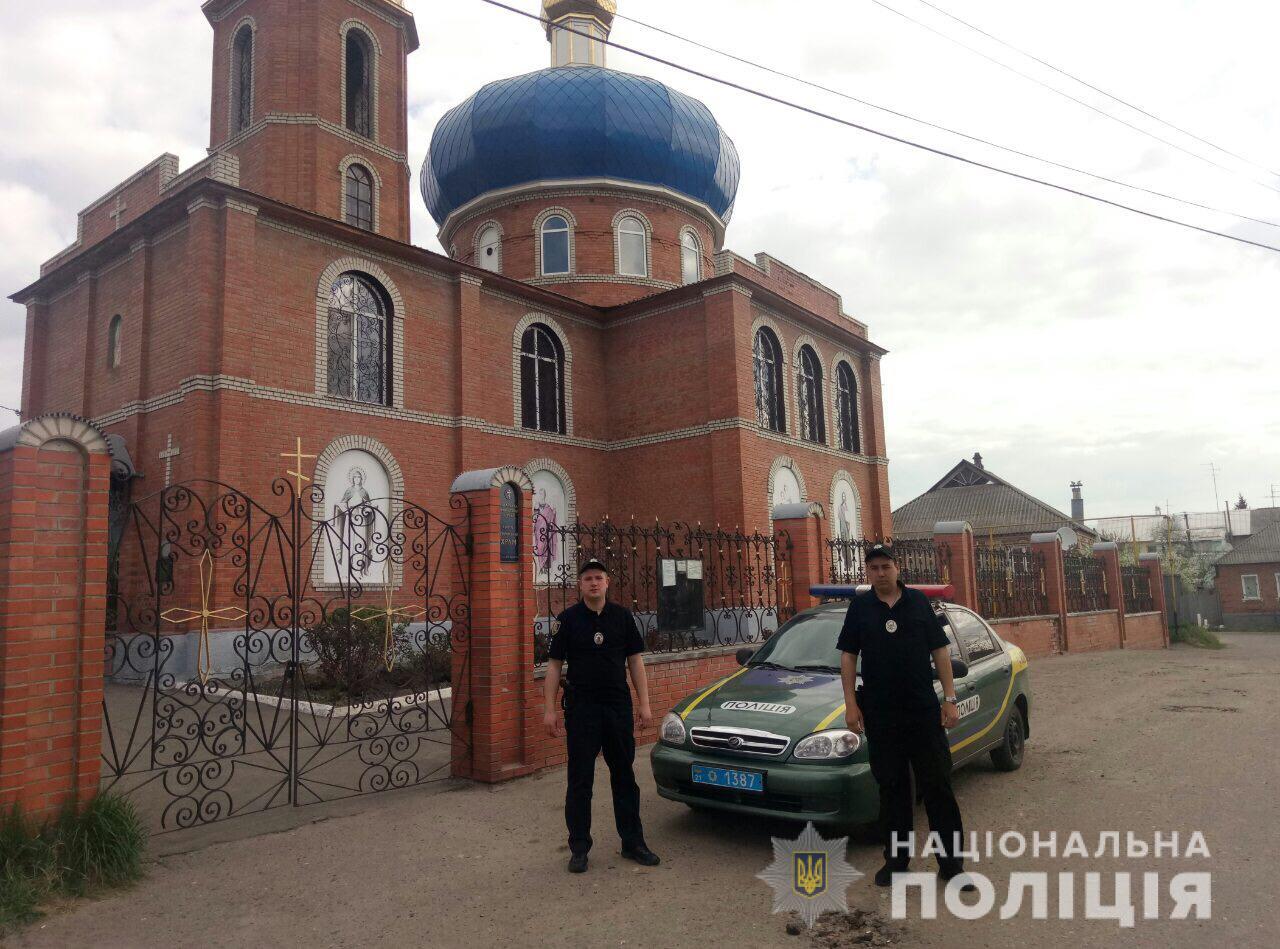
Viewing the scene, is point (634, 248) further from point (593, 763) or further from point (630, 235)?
point (593, 763)

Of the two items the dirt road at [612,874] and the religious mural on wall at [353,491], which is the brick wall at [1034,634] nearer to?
the dirt road at [612,874]

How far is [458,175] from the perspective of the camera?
69.2 ft

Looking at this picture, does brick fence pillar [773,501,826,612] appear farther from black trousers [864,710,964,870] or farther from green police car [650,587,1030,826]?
black trousers [864,710,964,870]

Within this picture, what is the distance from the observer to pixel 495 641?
21.3 ft

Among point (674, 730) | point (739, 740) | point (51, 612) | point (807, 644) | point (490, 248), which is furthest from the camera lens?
point (490, 248)

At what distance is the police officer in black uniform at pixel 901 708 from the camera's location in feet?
14.2

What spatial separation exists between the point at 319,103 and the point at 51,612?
14.7m

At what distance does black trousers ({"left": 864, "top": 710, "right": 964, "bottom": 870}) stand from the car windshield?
144cm

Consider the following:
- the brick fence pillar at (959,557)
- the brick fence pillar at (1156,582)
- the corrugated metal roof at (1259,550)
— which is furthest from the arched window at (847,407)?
the corrugated metal roof at (1259,550)

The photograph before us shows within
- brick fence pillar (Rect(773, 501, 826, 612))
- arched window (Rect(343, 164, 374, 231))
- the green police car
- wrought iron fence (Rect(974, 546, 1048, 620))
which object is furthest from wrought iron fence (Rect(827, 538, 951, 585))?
arched window (Rect(343, 164, 374, 231))

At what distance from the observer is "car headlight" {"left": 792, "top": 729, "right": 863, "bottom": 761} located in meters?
4.75

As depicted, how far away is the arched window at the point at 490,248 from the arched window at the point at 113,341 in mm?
8647

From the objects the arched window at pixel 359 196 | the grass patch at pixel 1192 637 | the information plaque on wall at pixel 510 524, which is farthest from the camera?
the grass patch at pixel 1192 637

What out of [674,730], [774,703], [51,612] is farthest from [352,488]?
[774,703]
